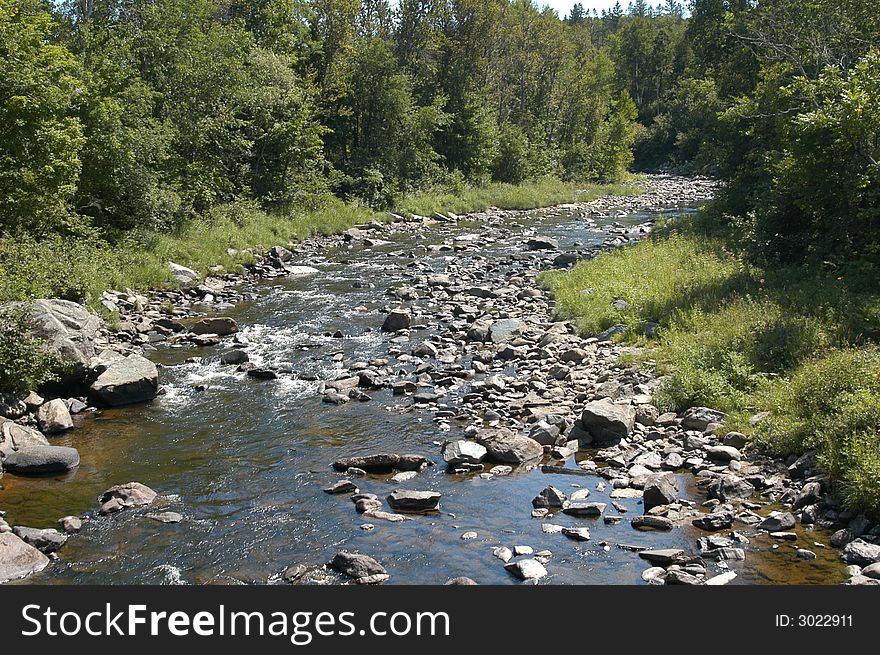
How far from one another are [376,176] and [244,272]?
18421mm

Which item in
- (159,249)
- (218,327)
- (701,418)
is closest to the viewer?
(701,418)

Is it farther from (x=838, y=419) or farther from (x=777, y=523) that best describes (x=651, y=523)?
(x=838, y=419)

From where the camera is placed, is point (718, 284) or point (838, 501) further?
point (718, 284)

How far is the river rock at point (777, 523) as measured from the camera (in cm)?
944

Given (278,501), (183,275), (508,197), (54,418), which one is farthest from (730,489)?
(508,197)

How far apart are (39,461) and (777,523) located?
10555 mm

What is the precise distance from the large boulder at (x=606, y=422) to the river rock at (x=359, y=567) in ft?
16.4

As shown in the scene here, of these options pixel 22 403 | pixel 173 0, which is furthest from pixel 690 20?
pixel 22 403

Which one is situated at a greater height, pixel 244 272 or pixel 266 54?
pixel 266 54

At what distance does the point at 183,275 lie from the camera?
2539cm

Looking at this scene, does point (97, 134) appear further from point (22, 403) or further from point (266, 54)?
point (266, 54)

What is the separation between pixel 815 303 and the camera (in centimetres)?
Answer: 1583

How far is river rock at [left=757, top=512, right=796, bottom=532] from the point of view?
31.0 ft

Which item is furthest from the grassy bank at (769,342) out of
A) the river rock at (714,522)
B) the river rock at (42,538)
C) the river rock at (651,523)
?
the river rock at (42,538)
